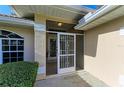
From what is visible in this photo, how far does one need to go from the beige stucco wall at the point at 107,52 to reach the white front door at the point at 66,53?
1173mm

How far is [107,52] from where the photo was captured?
18.5ft

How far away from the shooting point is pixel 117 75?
16.0 ft

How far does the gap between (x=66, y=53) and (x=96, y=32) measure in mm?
2397

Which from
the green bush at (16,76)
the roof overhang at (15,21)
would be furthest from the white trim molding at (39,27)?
the green bush at (16,76)

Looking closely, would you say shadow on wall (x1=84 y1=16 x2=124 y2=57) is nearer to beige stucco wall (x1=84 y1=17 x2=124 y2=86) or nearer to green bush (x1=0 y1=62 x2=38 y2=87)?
beige stucco wall (x1=84 y1=17 x2=124 y2=86)

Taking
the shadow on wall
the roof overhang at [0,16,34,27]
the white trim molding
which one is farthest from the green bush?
the shadow on wall

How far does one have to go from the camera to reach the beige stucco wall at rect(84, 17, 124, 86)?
15.6ft

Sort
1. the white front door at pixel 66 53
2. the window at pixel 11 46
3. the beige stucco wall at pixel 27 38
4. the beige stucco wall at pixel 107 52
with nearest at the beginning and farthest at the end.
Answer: the beige stucco wall at pixel 107 52
the window at pixel 11 46
the beige stucco wall at pixel 27 38
the white front door at pixel 66 53

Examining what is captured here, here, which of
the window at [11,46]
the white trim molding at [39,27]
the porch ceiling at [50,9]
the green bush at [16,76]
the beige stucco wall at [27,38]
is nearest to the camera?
the green bush at [16,76]

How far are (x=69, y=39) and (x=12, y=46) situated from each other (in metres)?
3.74

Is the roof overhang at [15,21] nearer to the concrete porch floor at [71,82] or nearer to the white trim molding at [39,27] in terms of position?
the white trim molding at [39,27]

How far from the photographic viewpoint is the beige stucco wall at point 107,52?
15.6 ft

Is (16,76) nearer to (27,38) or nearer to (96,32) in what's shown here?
(27,38)

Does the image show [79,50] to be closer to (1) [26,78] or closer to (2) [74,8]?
(2) [74,8]
